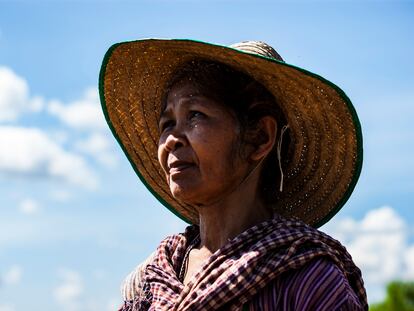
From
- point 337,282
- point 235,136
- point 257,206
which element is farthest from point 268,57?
point 337,282

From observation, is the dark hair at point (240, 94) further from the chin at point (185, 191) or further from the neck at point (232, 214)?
the chin at point (185, 191)

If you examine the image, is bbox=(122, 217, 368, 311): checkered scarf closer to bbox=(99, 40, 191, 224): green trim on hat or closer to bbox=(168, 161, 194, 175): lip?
bbox=(168, 161, 194, 175): lip

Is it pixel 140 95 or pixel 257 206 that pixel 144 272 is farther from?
pixel 140 95

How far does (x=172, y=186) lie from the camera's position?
3.15 m

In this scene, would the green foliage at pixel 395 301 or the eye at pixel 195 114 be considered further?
the green foliage at pixel 395 301

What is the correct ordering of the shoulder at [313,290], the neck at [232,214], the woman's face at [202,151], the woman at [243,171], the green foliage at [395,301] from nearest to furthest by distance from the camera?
1. the shoulder at [313,290]
2. the woman at [243,171]
3. the woman's face at [202,151]
4. the neck at [232,214]
5. the green foliage at [395,301]

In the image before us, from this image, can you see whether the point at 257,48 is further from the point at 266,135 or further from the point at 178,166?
the point at 178,166

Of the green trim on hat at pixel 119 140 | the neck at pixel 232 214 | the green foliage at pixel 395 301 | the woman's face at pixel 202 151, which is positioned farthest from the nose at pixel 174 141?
the green foliage at pixel 395 301

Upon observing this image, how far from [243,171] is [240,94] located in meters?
0.29

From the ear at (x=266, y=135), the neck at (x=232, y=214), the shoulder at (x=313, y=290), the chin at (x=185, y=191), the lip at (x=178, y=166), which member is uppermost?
the ear at (x=266, y=135)

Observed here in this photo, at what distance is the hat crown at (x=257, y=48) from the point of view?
331 centimetres

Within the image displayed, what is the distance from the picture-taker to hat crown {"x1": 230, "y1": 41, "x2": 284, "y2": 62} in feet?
10.8

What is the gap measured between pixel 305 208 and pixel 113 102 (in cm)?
94

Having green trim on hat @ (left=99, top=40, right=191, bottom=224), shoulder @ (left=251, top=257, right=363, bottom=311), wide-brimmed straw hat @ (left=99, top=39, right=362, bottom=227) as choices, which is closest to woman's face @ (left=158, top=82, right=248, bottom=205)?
wide-brimmed straw hat @ (left=99, top=39, right=362, bottom=227)
